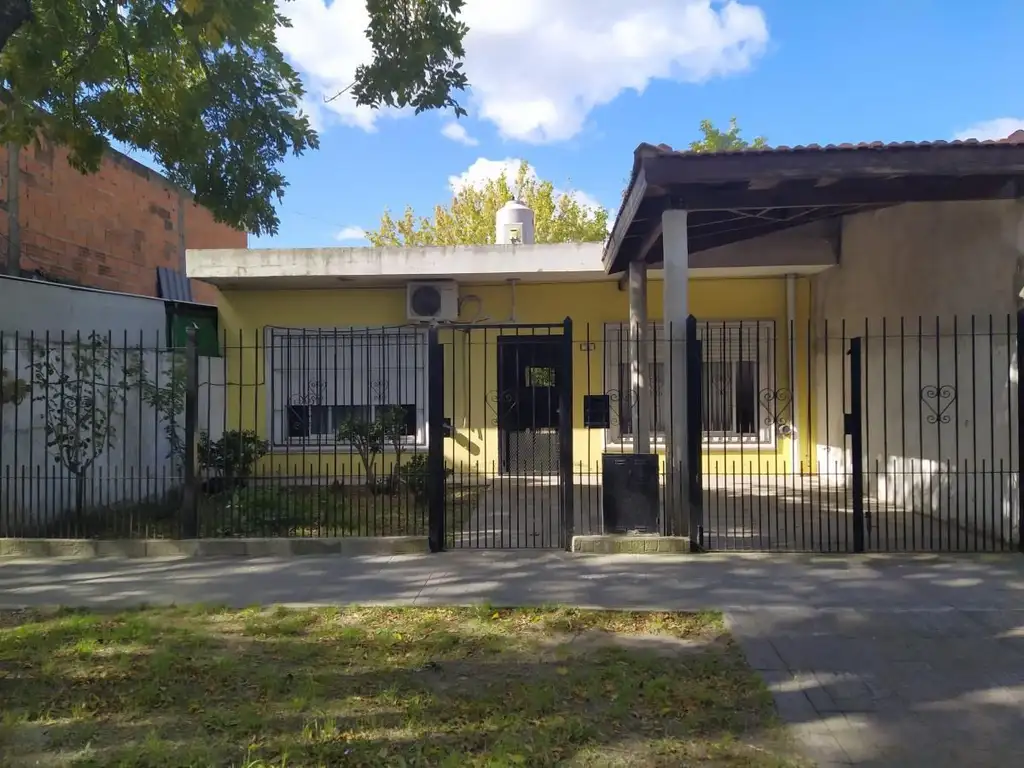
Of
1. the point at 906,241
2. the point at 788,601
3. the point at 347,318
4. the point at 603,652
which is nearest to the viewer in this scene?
the point at 603,652

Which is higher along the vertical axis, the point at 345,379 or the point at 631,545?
the point at 345,379

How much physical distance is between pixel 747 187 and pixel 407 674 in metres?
5.14

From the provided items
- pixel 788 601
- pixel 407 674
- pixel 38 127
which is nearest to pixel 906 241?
pixel 788 601

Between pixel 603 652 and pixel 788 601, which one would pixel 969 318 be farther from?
pixel 603 652

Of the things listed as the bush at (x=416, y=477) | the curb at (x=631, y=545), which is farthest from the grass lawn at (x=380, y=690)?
the bush at (x=416, y=477)

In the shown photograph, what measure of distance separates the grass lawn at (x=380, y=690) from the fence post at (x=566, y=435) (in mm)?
1768

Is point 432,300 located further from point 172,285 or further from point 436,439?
point 172,285

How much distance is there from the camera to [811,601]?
5688 millimetres

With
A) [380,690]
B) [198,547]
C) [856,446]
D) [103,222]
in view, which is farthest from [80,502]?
[103,222]

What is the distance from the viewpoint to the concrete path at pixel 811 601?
3.75 m

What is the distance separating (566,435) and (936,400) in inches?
166

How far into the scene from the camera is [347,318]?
12.4 meters

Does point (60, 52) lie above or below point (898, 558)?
above

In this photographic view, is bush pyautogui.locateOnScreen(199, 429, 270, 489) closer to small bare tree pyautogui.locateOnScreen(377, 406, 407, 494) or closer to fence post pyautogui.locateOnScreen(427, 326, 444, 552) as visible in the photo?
small bare tree pyautogui.locateOnScreen(377, 406, 407, 494)
